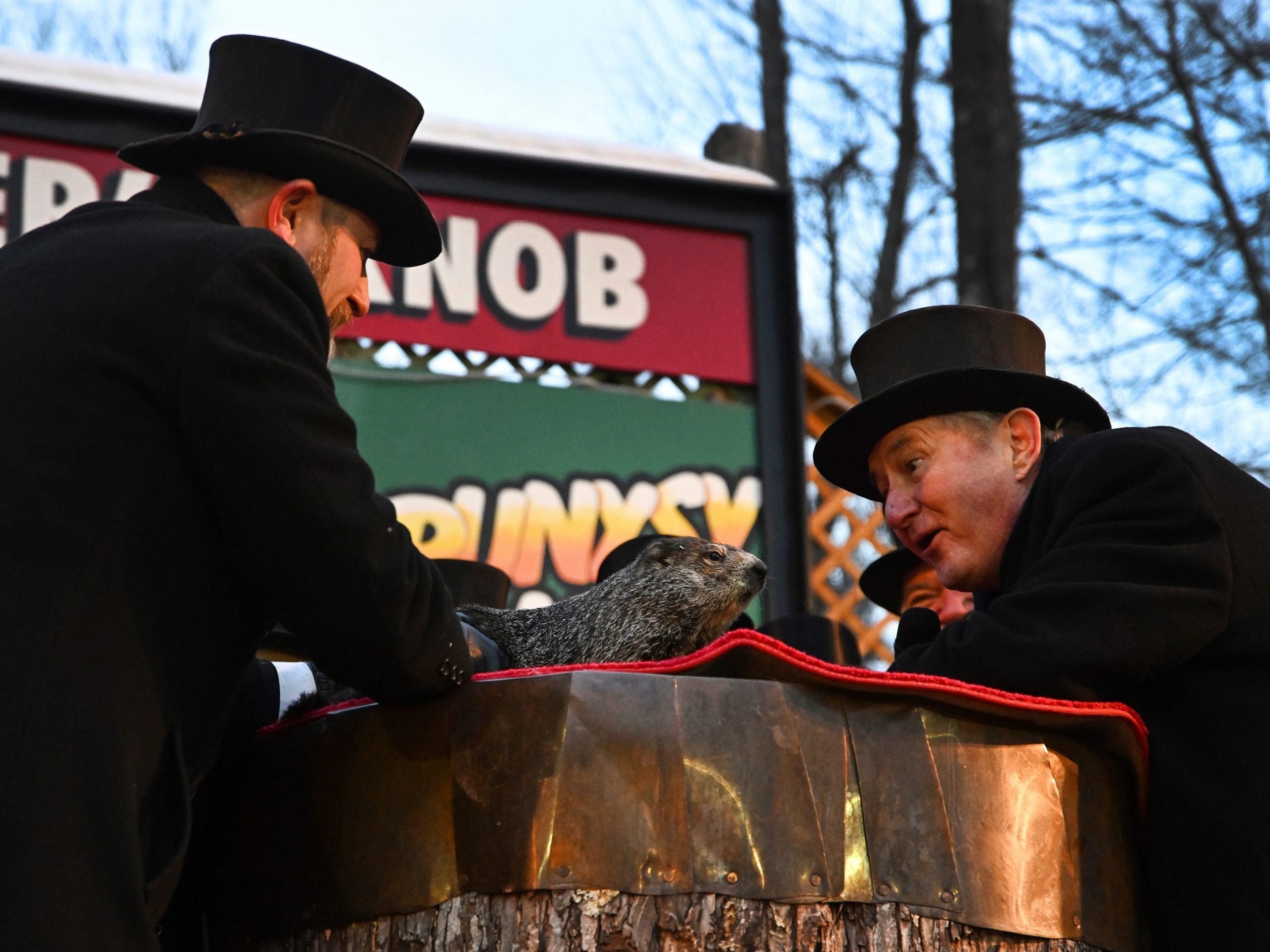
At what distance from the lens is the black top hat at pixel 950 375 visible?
316 cm

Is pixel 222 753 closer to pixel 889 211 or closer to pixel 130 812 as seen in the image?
pixel 130 812

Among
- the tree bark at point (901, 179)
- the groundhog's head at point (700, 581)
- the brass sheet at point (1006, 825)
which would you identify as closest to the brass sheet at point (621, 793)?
the brass sheet at point (1006, 825)

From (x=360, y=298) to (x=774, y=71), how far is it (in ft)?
42.2

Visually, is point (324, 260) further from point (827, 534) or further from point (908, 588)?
point (827, 534)

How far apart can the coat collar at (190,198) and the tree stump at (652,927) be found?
111 cm

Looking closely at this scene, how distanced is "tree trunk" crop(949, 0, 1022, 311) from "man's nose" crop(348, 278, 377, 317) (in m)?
7.61

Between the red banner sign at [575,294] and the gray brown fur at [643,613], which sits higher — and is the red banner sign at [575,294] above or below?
above

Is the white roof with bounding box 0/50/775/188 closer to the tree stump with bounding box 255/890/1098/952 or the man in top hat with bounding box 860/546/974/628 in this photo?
the man in top hat with bounding box 860/546/974/628

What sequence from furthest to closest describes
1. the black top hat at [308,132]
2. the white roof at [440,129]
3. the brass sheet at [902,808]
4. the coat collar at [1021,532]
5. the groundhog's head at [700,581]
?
the white roof at [440,129]
the groundhog's head at [700,581]
the coat collar at [1021,532]
the black top hat at [308,132]
the brass sheet at [902,808]

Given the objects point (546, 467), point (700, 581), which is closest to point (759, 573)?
point (700, 581)

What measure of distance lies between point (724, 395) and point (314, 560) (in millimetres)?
5454

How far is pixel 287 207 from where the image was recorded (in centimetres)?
253

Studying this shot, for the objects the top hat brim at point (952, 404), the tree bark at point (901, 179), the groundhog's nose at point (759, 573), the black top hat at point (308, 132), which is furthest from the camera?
the tree bark at point (901, 179)

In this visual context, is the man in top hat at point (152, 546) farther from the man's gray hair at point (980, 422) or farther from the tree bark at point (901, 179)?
the tree bark at point (901, 179)
